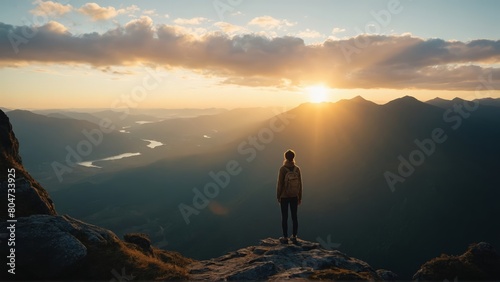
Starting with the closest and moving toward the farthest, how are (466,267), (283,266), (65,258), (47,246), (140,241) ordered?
(65,258) < (47,246) < (466,267) < (283,266) < (140,241)

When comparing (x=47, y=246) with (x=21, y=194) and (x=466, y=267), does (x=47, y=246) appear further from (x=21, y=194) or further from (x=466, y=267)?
(x=466, y=267)

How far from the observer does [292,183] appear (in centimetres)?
1803

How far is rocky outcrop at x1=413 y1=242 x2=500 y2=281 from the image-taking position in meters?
15.1

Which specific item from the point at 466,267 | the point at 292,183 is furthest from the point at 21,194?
the point at 466,267

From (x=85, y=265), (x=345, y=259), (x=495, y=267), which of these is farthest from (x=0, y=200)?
(x=495, y=267)

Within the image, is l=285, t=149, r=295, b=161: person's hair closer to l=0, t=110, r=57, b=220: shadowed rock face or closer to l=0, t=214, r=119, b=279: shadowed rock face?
l=0, t=214, r=119, b=279: shadowed rock face

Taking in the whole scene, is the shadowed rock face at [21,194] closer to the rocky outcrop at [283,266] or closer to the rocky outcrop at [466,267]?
the rocky outcrop at [283,266]

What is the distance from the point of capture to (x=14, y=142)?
2555 cm

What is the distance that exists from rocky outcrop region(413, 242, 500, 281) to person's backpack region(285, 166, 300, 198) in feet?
24.8

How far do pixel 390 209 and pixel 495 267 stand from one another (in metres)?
195

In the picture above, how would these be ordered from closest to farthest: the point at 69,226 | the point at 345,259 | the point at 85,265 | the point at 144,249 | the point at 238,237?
1. the point at 85,265
2. the point at 69,226
3. the point at 345,259
4. the point at 144,249
5. the point at 238,237

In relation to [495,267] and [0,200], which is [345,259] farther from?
[0,200]

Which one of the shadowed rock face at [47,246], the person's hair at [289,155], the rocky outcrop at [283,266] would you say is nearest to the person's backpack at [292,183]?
the person's hair at [289,155]

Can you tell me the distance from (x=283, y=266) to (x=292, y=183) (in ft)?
15.4
